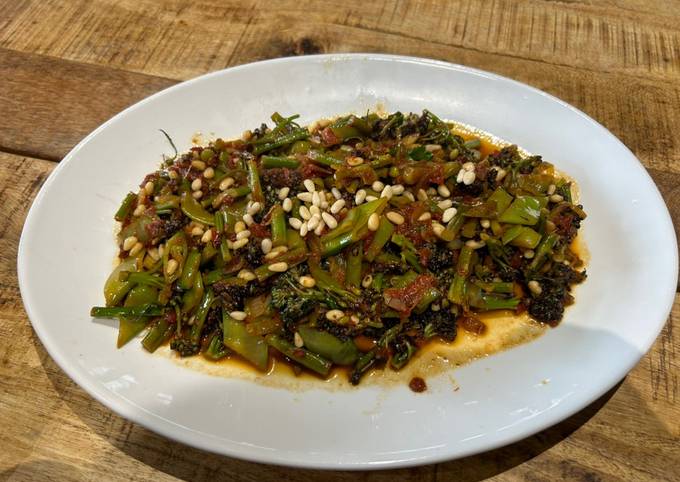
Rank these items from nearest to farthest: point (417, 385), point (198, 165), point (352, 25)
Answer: point (417, 385) → point (198, 165) → point (352, 25)

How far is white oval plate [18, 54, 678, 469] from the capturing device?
2.23 metres

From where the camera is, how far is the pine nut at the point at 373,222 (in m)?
2.76

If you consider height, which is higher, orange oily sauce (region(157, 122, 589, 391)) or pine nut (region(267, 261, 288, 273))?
pine nut (region(267, 261, 288, 273))

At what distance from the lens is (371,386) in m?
2.60

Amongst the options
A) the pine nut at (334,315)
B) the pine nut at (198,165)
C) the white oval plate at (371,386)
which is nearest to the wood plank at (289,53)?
the white oval plate at (371,386)

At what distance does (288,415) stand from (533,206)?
5.71ft

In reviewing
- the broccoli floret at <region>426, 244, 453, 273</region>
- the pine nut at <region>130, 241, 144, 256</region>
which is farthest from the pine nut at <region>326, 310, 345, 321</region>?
the pine nut at <region>130, 241, 144, 256</region>

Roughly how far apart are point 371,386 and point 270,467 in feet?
2.03

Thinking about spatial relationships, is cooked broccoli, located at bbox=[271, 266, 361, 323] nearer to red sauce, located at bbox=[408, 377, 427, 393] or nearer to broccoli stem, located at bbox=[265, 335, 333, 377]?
broccoli stem, located at bbox=[265, 335, 333, 377]

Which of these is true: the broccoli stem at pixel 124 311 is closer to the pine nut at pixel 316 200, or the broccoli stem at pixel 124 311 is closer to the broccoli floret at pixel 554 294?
the pine nut at pixel 316 200

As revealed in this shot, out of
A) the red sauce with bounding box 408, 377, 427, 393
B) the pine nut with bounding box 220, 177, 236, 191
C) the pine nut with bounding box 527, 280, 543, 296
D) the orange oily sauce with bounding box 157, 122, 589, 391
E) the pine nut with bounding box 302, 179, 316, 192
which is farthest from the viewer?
the pine nut with bounding box 220, 177, 236, 191

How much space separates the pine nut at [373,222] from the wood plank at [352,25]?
7.69ft

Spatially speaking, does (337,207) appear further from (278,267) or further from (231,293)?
(231,293)

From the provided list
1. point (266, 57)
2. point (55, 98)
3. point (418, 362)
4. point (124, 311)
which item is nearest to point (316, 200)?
point (418, 362)
